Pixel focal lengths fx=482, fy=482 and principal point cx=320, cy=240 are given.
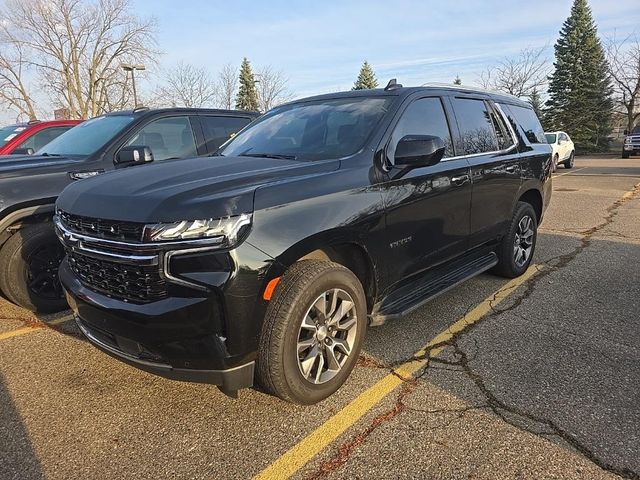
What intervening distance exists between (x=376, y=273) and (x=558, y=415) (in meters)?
1.34

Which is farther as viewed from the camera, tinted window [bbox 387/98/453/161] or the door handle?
the door handle

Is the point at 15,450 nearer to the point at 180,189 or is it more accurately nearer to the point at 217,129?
the point at 180,189

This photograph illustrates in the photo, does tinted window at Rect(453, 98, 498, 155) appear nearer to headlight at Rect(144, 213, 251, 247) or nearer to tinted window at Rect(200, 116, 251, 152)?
headlight at Rect(144, 213, 251, 247)

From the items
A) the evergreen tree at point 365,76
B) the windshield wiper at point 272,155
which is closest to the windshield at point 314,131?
the windshield wiper at point 272,155

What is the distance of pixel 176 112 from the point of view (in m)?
5.69

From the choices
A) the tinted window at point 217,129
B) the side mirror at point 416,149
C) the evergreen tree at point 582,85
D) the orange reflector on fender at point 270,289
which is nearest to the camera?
the orange reflector on fender at point 270,289

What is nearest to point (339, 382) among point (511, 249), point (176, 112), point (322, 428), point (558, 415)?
point (322, 428)

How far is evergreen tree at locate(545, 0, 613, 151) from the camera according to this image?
3822 centimetres

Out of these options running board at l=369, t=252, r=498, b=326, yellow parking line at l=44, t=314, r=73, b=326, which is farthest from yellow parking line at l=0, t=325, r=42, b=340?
running board at l=369, t=252, r=498, b=326

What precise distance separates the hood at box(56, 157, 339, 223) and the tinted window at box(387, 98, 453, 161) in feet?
2.11

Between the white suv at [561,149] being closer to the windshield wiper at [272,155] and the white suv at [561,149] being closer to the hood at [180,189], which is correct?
the windshield wiper at [272,155]

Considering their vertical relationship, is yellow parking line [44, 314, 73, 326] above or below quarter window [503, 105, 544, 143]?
below

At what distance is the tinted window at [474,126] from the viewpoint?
4.27 meters

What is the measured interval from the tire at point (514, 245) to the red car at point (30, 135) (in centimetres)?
679
